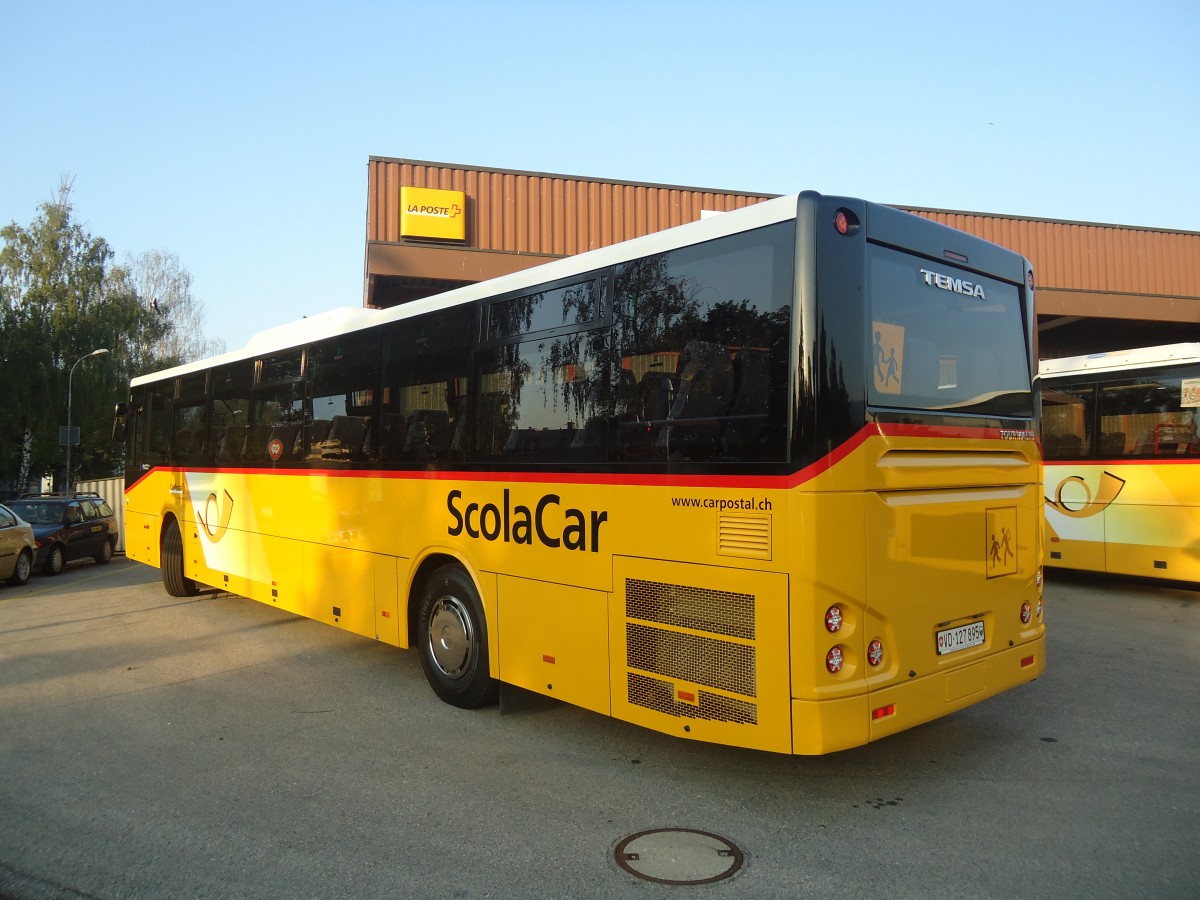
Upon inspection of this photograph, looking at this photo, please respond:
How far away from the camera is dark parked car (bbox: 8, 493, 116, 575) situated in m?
17.0

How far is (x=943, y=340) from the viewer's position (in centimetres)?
504

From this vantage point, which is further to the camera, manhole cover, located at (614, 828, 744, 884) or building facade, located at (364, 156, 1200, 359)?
building facade, located at (364, 156, 1200, 359)

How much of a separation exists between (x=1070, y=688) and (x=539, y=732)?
167 inches

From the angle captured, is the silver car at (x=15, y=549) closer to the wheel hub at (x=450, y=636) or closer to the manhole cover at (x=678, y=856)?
the wheel hub at (x=450, y=636)

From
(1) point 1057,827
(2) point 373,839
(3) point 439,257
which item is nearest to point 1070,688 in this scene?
(1) point 1057,827

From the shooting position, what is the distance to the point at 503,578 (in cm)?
599

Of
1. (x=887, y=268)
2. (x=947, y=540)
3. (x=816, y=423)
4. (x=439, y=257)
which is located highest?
(x=439, y=257)

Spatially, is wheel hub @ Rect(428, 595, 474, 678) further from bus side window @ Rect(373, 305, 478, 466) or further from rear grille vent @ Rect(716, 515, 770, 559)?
rear grille vent @ Rect(716, 515, 770, 559)

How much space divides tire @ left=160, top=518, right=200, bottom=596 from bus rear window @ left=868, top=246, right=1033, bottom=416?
33.8 feet

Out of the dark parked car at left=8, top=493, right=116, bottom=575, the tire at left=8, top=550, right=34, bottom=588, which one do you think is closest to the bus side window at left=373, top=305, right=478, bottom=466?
the tire at left=8, top=550, right=34, bottom=588

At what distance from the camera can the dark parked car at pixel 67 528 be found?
55.6 feet

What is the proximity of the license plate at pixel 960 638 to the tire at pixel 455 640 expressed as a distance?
10.0 feet

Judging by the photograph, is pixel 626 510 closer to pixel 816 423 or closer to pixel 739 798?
pixel 816 423

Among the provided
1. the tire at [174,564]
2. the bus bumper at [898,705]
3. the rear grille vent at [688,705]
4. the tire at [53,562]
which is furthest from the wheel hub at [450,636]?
the tire at [53,562]
